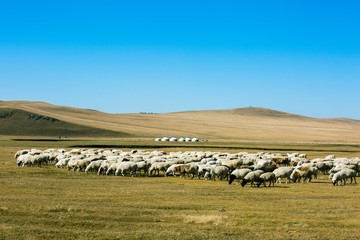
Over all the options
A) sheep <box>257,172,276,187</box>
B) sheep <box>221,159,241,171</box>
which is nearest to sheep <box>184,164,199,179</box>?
sheep <box>221,159,241,171</box>

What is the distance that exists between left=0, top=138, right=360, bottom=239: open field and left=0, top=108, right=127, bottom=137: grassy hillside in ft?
340

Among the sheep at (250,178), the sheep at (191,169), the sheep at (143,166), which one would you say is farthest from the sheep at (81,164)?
the sheep at (250,178)

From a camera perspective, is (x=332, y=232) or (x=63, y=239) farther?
(x=332, y=232)

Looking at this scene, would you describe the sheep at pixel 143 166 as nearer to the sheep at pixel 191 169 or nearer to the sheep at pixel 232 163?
the sheep at pixel 191 169

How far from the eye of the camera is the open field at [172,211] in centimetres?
1581

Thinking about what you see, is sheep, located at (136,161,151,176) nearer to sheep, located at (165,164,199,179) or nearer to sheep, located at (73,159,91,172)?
sheep, located at (165,164,199,179)

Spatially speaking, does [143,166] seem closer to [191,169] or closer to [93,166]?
[93,166]

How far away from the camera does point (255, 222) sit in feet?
58.0

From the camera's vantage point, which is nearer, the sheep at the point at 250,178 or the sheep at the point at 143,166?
the sheep at the point at 250,178

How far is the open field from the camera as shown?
15809mm

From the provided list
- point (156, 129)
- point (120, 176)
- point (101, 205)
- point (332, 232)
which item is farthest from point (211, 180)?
point (156, 129)

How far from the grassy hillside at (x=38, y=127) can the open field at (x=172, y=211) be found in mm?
103761

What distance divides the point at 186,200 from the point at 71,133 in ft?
368

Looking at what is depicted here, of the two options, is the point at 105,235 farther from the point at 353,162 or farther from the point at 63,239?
the point at 353,162
